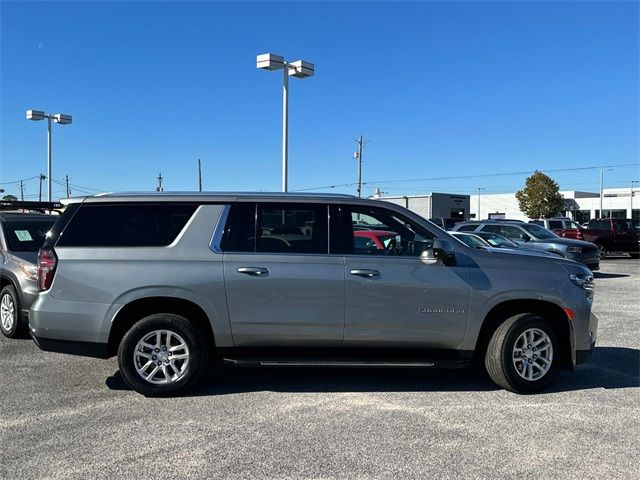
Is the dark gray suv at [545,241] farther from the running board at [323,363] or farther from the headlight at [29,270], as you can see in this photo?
the headlight at [29,270]

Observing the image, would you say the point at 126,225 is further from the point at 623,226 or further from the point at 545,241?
the point at 623,226

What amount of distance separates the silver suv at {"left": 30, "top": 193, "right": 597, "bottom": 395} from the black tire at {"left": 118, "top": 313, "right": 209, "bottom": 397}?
0.04 feet

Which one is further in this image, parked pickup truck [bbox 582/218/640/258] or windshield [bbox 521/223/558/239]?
parked pickup truck [bbox 582/218/640/258]

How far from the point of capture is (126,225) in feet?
17.3

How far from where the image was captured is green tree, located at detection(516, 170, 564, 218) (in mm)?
71812

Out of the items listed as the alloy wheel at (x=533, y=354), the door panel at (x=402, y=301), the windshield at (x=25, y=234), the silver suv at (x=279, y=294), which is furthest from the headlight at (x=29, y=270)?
the alloy wheel at (x=533, y=354)

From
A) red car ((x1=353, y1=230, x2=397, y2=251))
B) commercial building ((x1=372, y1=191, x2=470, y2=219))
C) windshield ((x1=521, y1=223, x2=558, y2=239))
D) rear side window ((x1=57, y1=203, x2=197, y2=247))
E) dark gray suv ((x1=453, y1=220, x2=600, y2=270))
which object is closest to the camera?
rear side window ((x1=57, y1=203, x2=197, y2=247))

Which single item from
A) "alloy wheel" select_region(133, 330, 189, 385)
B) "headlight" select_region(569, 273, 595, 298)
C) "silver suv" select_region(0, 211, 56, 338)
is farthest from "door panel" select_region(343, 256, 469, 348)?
"silver suv" select_region(0, 211, 56, 338)

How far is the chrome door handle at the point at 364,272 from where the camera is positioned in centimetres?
516

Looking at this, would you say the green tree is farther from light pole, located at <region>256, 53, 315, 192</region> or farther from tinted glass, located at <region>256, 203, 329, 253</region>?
tinted glass, located at <region>256, 203, 329, 253</region>

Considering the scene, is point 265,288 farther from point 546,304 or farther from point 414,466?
point 546,304

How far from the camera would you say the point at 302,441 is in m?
4.18

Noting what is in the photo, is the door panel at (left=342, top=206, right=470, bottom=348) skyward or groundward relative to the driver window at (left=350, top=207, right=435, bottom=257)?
groundward

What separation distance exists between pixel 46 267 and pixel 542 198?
241 feet
